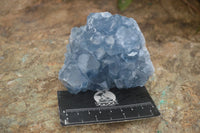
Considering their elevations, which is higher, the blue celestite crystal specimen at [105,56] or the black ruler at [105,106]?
the blue celestite crystal specimen at [105,56]

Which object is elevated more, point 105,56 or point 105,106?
point 105,56

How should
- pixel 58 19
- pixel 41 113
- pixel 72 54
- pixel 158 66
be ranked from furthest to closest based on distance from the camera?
pixel 58 19, pixel 158 66, pixel 72 54, pixel 41 113

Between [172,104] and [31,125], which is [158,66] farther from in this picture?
[31,125]

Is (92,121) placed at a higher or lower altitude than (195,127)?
higher

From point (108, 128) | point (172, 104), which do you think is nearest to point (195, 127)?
point (172, 104)
